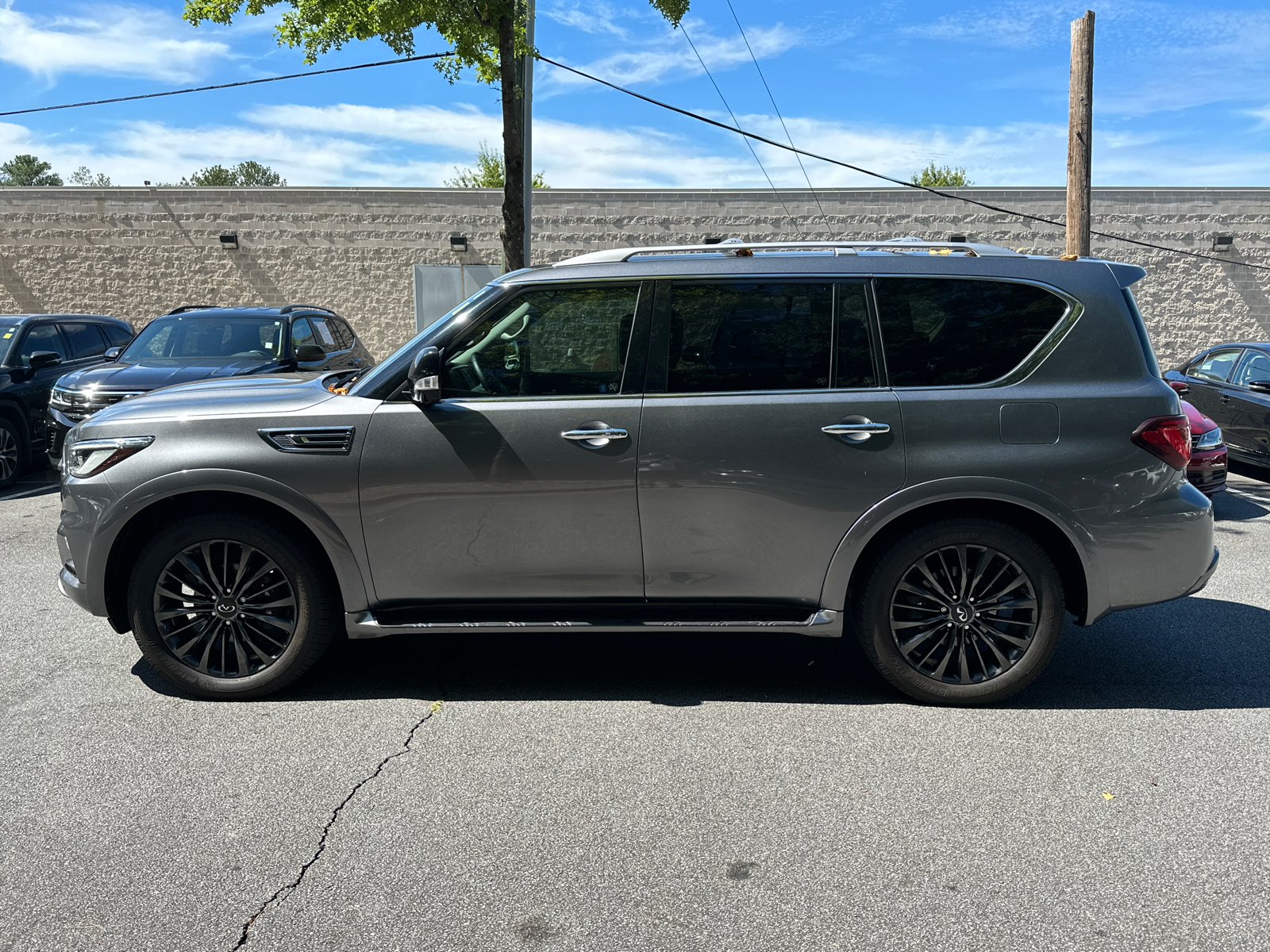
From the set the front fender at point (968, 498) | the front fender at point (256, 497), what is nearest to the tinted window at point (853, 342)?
the front fender at point (968, 498)

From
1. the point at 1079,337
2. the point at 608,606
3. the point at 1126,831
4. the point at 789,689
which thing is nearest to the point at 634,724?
the point at 608,606

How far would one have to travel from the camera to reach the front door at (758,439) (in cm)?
425

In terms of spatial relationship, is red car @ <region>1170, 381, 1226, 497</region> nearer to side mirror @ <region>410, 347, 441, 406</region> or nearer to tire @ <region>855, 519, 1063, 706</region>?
tire @ <region>855, 519, 1063, 706</region>

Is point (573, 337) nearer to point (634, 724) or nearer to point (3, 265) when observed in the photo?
point (634, 724)

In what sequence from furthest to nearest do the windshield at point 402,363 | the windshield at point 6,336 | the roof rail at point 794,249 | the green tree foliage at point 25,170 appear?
the green tree foliage at point 25,170 < the windshield at point 6,336 < the roof rail at point 794,249 < the windshield at point 402,363

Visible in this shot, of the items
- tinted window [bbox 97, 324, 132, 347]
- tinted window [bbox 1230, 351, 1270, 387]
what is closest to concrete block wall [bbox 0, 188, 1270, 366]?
tinted window [bbox 97, 324, 132, 347]

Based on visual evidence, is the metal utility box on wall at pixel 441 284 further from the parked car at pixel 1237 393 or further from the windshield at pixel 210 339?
the parked car at pixel 1237 393

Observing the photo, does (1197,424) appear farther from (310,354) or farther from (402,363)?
(310,354)

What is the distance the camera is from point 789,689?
4.68m

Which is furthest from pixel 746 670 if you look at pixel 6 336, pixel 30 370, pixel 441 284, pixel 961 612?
pixel 441 284

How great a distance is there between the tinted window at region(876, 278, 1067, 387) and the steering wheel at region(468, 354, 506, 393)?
5.56 ft

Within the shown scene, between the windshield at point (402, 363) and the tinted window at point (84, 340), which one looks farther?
the tinted window at point (84, 340)

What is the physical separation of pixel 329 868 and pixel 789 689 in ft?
7.55

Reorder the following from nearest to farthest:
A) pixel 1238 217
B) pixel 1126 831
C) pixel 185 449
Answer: pixel 1126 831 → pixel 185 449 → pixel 1238 217
